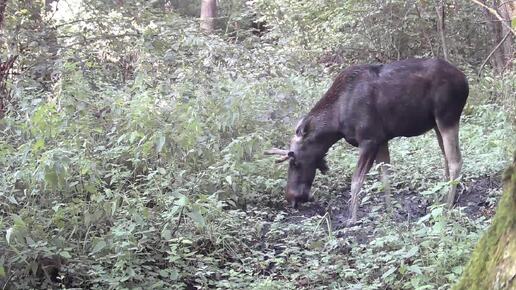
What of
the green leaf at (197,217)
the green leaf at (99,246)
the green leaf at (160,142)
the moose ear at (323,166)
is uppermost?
the green leaf at (160,142)

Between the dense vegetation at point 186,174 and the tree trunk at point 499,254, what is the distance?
9.10ft

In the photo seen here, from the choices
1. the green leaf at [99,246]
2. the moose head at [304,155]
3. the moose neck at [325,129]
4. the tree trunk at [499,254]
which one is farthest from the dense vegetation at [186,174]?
the tree trunk at [499,254]

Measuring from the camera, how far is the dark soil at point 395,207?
7.07m

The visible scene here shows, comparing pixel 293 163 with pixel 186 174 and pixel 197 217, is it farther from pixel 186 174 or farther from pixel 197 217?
pixel 197 217

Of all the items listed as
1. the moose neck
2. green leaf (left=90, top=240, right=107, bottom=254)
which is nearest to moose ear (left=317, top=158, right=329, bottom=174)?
the moose neck

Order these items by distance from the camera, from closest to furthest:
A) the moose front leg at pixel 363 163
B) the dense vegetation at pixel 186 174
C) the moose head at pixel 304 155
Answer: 1. the dense vegetation at pixel 186 174
2. the moose front leg at pixel 363 163
3. the moose head at pixel 304 155

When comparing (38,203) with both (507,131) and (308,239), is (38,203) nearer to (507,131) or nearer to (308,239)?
(308,239)

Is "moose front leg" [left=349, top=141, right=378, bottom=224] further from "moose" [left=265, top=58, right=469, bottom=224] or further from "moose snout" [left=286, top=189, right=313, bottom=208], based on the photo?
"moose snout" [left=286, top=189, right=313, bottom=208]

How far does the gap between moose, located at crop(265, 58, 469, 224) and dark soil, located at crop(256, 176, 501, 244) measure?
7.3 inches

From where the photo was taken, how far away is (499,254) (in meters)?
1.96

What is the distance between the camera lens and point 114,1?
34.7 ft

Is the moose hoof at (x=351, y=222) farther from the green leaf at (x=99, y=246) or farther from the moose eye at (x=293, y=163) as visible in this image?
the green leaf at (x=99, y=246)

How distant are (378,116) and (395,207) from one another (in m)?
1.08

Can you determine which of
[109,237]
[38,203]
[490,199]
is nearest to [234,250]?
[109,237]
